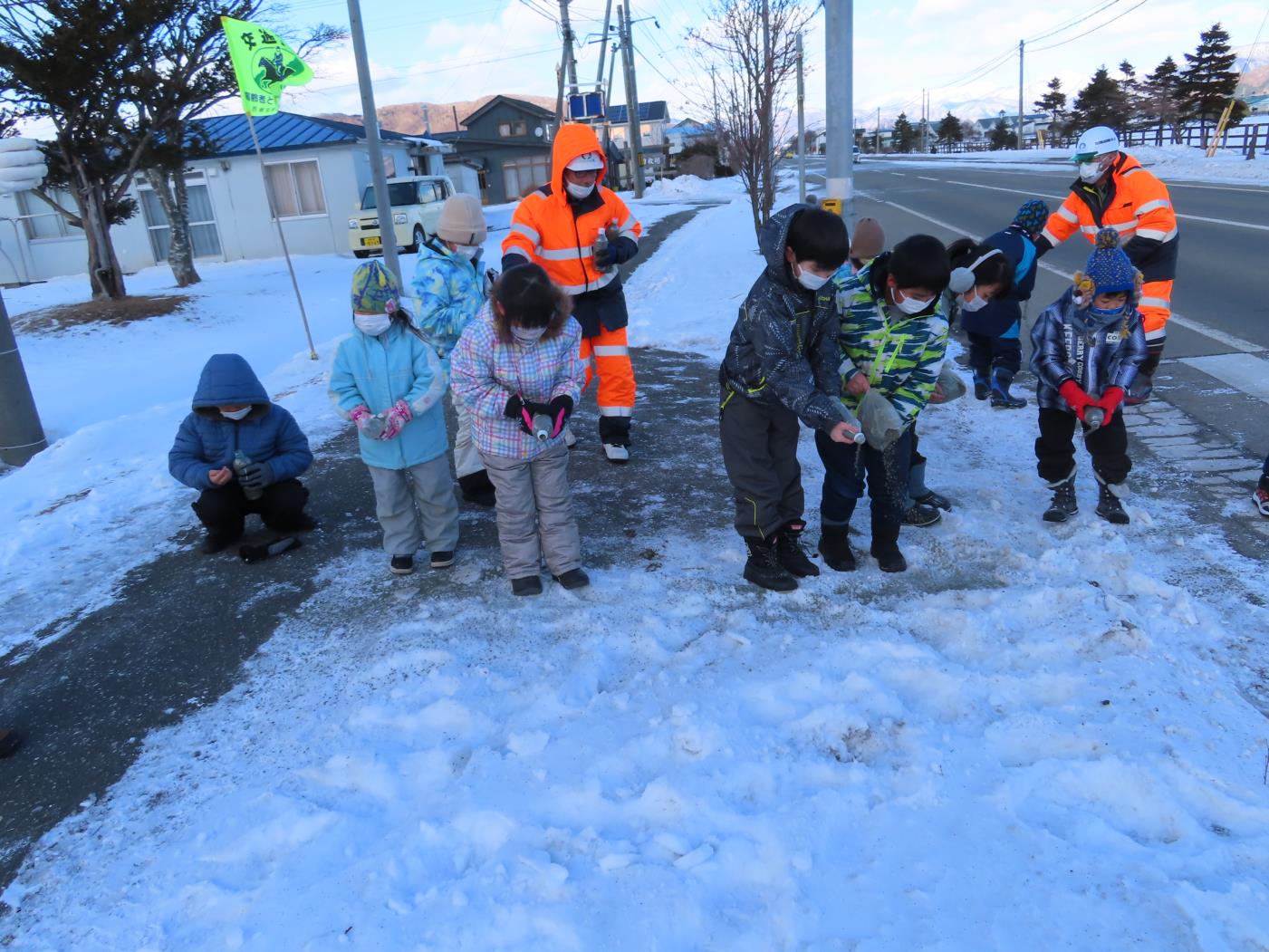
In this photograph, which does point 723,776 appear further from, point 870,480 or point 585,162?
point 585,162

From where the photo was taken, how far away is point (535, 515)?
3912mm

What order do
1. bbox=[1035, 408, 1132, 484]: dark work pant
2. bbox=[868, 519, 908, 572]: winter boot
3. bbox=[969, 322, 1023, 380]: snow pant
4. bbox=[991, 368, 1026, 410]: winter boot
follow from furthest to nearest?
1. bbox=[969, 322, 1023, 380]: snow pant
2. bbox=[991, 368, 1026, 410]: winter boot
3. bbox=[1035, 408, 1132, 484]: dark work pant
4. bbox=[868, 519, 908, 572]: winter boot

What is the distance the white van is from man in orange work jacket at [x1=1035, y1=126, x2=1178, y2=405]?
15462 millimetres

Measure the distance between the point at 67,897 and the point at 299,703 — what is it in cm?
92

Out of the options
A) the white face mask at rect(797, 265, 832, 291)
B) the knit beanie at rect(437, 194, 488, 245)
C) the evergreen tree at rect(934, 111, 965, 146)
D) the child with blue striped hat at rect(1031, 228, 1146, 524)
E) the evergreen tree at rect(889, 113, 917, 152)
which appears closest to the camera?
the white face mask at rect(797, 265, 832, 291)

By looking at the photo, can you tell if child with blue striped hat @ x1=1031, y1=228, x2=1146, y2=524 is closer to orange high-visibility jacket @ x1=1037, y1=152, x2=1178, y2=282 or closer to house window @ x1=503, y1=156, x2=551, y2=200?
orange high-visibility jacket @ x1=1037, y1=152, x2=1178, y2=282

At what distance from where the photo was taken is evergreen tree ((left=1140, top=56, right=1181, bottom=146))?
1650 inches

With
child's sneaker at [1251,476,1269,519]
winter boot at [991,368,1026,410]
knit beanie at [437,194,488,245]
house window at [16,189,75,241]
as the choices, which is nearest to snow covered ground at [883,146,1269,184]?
winter boot at [991,368,1026,410]

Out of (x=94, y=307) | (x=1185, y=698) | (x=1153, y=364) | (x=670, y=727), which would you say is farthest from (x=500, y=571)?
(x=94, y=307)

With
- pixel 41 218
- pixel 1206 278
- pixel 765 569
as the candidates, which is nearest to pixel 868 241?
pixel 765 569

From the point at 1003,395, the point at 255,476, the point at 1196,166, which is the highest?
the point at 1196,166

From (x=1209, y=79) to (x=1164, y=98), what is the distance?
109 inches

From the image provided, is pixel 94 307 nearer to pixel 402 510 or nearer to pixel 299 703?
pixel 402 510

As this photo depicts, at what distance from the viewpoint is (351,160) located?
21.7 metres
